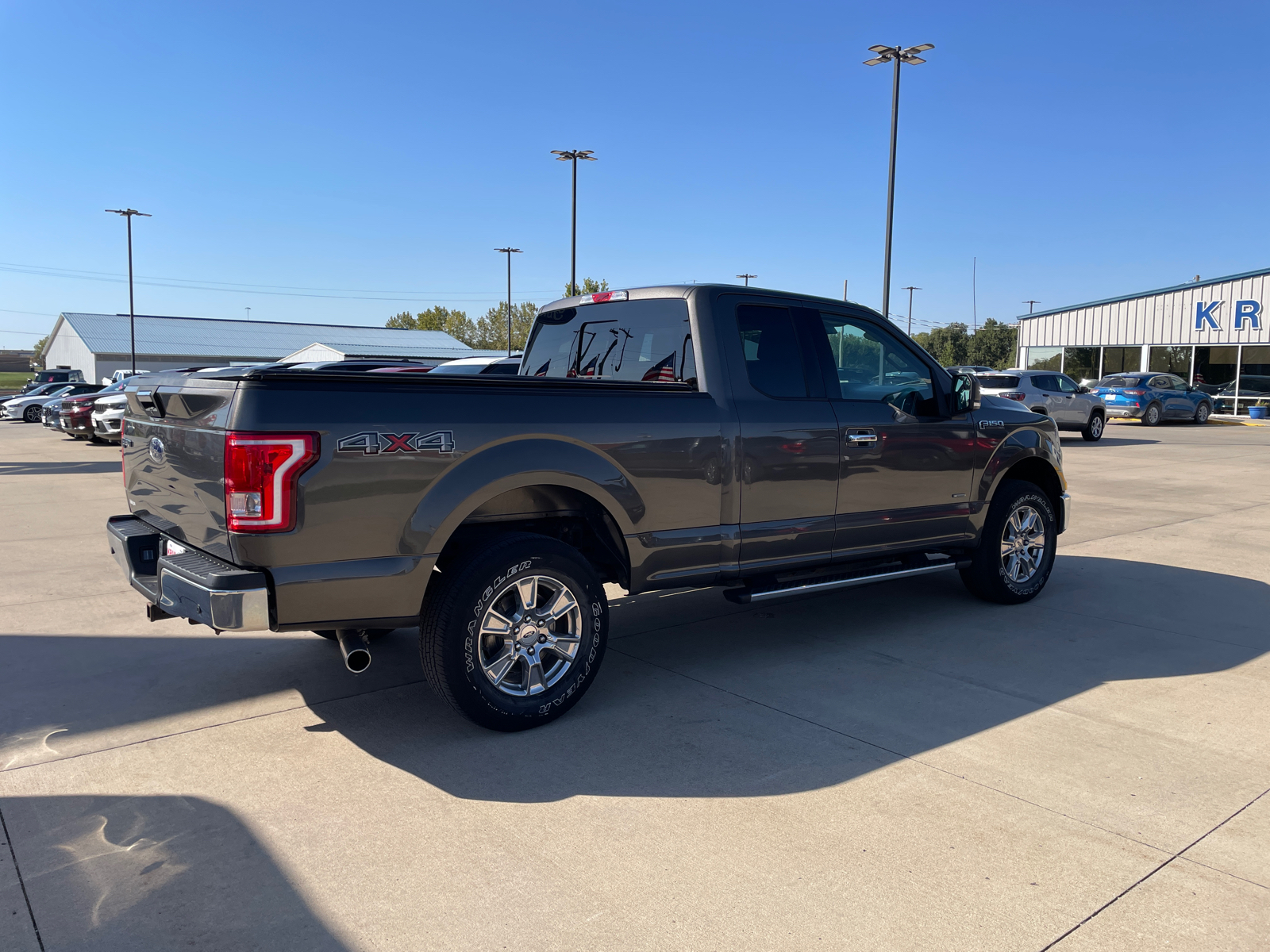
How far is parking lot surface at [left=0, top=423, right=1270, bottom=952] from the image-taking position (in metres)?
2.88

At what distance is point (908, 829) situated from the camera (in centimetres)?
342

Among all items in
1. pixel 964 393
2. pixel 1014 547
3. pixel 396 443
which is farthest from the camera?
pixel 1014 547

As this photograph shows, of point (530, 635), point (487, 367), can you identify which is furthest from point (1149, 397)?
point (530, 635)

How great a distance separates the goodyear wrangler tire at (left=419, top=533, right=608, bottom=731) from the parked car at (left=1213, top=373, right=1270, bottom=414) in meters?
40.0

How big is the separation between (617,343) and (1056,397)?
20.7m

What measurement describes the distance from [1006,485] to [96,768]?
18.1 feet

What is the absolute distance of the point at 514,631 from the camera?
426cm

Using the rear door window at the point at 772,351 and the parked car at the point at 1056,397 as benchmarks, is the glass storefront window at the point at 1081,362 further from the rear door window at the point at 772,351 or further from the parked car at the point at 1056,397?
the rear door window at the point at 772,351

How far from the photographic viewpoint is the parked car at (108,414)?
19609mm

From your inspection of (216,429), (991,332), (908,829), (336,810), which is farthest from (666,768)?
(991,332)

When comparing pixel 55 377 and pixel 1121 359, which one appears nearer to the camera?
pixel 1121 359

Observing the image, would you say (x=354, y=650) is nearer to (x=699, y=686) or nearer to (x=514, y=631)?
(x=514, y=631)

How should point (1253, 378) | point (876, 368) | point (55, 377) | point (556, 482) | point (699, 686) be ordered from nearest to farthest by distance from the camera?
point (556, 482) < point (699, 686) < point (876, 368) < point (1253, 378) < point (55, 377)

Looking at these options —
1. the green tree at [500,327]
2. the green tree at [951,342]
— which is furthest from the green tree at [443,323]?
the green tree at [951,342]
